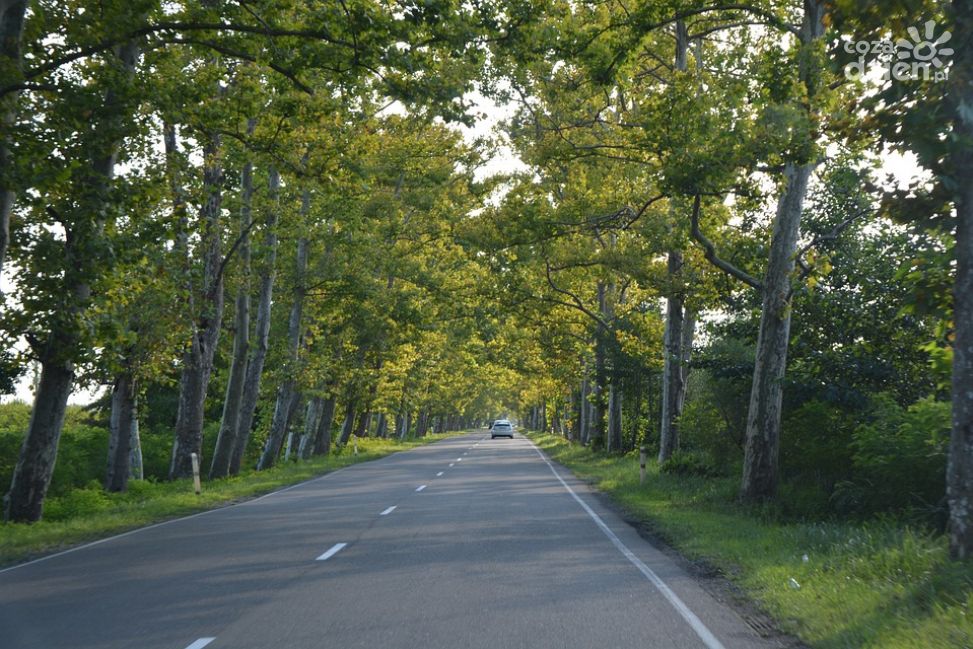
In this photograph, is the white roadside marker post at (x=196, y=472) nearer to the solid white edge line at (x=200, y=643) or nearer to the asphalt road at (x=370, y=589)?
the asphalt road at (x=370, y=589)

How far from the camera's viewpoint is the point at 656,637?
7582 mm

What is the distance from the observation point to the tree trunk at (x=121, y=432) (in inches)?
964

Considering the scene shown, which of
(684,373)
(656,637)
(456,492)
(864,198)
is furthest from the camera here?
(684,373)

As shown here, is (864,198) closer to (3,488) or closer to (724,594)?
(724,594)

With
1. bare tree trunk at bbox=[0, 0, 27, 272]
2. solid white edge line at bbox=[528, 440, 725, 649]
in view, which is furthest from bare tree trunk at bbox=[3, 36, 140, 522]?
solid white edge line at bbox=[528, 440, 725, 649]

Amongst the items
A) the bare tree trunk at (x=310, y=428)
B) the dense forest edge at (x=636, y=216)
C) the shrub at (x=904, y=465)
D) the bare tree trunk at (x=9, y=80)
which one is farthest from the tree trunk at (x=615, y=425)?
the bare tree trunk at (x=9, y=80)

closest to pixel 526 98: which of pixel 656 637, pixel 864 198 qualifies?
pixel 864 198

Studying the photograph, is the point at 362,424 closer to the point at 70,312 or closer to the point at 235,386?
the point at 235,386

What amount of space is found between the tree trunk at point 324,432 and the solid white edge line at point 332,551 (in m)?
33.6

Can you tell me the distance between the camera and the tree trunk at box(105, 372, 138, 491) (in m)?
24.5

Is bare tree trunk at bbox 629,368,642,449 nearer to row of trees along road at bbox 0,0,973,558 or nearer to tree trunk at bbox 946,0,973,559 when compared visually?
row of trees along road at bbox 0,0,973,558

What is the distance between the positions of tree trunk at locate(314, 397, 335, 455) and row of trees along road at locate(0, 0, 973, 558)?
15.5 m

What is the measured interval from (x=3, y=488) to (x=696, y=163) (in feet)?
89.1

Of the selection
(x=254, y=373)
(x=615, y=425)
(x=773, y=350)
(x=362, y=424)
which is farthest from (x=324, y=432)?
(x=773, y=350)
